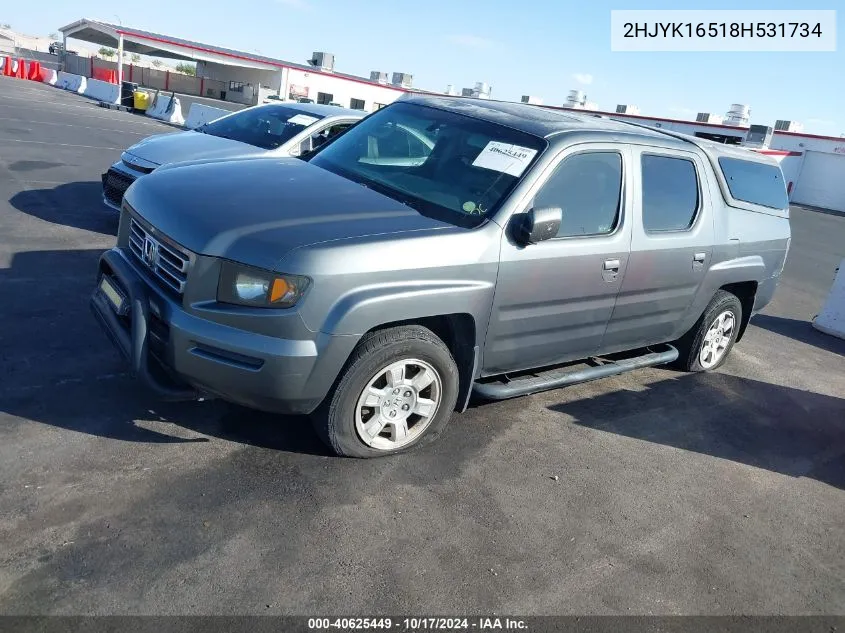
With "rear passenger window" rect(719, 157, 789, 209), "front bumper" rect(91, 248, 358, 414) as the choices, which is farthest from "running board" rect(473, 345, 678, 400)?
"rear passenger window" rect(719, 157, 789, 209)

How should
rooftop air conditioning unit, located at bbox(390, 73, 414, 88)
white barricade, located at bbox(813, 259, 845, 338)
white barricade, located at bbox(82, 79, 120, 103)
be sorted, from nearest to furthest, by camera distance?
white barricade, located at bbox(813, 259, 845, 338)
white barricade, located at bbox(82, 79, 120, 103)
rooftop air conditioning unit, located at bbox(390, 73, 414, 88)

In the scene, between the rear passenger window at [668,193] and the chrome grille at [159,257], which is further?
the rear passenger window at [668,193]

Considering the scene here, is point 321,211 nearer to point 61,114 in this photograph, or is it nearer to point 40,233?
point 40,233

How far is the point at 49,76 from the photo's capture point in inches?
1382

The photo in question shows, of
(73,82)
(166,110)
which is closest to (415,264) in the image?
(166,110)

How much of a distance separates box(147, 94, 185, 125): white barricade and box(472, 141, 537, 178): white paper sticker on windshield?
22.2 metres

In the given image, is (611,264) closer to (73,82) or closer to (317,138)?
(317,138)

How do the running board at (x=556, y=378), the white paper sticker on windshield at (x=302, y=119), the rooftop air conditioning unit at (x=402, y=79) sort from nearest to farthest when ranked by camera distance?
the running board at (x=556, y=378) < the white paper sticker on windshield at (x=302, y=119) < the rooftop air conditioning unit at (x=402, y=79)

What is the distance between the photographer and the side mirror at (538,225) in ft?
12.8

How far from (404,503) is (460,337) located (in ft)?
3.30

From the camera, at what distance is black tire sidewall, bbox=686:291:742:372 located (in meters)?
5.91

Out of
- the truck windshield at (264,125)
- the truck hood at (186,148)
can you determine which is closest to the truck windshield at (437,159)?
the truck hood at (186,148)

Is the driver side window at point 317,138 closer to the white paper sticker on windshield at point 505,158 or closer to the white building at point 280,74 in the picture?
the white paper sticker on windshield at point 505,158

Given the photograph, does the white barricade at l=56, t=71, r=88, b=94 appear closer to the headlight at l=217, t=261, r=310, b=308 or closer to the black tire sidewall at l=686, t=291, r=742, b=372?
the black tire sidewall at l=686, t=291, r=742, b=372
